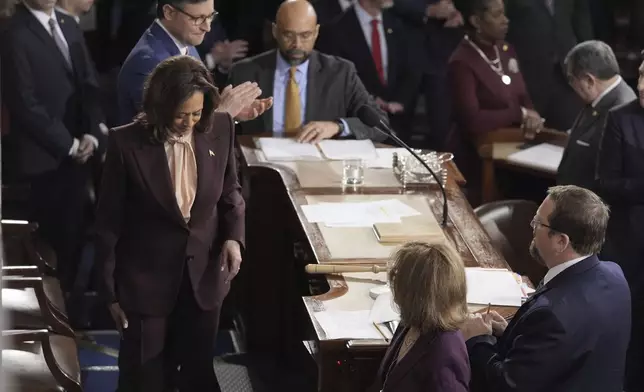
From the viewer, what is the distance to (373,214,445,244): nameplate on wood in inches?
152

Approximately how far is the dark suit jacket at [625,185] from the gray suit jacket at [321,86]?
3.84 feet

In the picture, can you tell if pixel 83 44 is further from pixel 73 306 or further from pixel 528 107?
pixel 528 107

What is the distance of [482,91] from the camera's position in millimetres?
6102

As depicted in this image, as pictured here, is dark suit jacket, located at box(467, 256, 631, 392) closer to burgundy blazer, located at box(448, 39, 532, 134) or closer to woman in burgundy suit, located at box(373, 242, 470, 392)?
woman in burgundy suit, located at box(373, 242, 470, 392)

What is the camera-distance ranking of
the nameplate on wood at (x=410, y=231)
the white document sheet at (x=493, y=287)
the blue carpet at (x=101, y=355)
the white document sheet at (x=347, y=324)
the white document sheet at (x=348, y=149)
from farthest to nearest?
1. the white document sheet at (x=348, y=149)
2. the blue carpet at (x=101, y=355)
3. the nameplate on wood at (x=410, y=231)
4. the white document sheet at (x=493, y=287)
5. the white document sheet at (x=347, y=324)

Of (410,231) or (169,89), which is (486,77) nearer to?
(410,231)

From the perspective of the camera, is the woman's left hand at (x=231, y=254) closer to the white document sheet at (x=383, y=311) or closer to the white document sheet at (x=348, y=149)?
the white document sheet at (x=383, y=311)

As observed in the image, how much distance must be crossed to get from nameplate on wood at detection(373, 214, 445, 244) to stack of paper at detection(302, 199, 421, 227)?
6 cm

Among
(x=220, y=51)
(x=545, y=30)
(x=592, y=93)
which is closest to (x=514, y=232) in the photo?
(x=592, y=93)

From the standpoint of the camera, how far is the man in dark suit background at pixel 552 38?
269 inches

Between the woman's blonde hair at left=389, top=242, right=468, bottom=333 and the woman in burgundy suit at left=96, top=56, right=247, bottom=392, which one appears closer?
the woman's blonde hair at left=389, top=242, right=468, bottom=333

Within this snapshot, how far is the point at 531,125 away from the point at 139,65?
2532 mm

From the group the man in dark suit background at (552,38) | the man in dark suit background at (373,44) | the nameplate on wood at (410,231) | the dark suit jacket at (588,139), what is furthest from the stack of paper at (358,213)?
the man in dark suit background at (552,38)

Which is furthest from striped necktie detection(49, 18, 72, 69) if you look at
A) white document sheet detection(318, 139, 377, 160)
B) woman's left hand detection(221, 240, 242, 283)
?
woman's left hand detection(221, 240, 242, 283)
